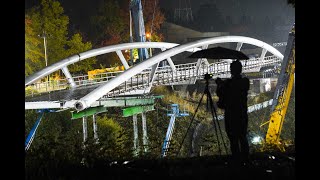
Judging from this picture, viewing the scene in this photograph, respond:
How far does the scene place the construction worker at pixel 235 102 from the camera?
6477 mm

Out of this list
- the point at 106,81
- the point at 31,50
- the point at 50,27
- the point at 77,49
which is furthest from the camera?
the point at 77,49

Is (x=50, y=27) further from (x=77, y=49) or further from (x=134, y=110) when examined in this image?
(x=134, y=110)

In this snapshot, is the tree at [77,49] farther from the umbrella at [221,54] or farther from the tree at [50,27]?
the umbrella at [221,54]

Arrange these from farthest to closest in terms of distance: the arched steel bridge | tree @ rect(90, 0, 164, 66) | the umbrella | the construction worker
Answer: tree @ rect(90, 0, 164, 66), the arched steel bridge, the umbrella, the construction worker

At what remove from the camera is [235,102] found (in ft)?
21.5

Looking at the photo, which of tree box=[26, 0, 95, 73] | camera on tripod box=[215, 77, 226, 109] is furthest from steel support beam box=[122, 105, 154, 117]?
tree box=[26, 0, 95, 73]

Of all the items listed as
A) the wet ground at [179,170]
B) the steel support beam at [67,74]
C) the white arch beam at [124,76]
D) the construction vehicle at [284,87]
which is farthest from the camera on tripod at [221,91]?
the steel support beam at [67,74]

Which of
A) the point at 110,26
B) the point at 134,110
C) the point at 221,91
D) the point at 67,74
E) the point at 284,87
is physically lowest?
the point at 134,110

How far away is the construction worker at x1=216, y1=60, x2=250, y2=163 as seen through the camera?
21.2ft

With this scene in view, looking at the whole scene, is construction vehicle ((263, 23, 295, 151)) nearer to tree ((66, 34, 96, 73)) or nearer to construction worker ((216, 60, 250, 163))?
construction worker ((216, 60, 250, 163))

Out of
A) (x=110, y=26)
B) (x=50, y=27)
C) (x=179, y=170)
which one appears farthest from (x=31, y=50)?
(x=179, y=170)

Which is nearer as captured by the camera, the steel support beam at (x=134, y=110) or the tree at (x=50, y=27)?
the steel support beam at (x=134, y=110)
